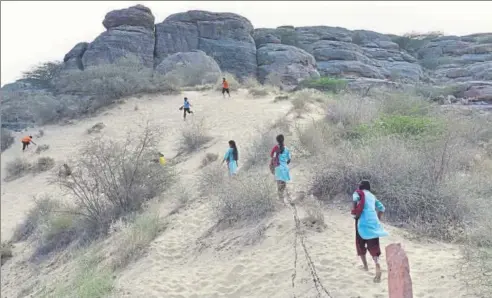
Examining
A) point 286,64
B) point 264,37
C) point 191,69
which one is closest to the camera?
point 191,69

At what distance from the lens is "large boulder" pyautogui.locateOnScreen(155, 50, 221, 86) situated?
34.4 meters

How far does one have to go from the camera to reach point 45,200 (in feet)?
51.6

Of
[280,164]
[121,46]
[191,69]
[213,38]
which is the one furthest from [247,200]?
[213,38]

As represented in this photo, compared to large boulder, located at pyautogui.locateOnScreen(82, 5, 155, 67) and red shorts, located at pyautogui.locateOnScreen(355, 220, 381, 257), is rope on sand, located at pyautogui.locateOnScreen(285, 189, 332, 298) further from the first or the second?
large boulder, located at pyautogui.locateOnScreen(82, 5, 155, 67)

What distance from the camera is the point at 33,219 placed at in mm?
15414

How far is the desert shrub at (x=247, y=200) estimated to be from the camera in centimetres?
998

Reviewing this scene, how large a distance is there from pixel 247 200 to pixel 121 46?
34.4 meters

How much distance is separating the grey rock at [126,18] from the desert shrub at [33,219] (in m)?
31.1

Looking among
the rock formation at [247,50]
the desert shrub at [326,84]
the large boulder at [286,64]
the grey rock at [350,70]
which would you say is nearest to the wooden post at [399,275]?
the desert shrub at [326,84]

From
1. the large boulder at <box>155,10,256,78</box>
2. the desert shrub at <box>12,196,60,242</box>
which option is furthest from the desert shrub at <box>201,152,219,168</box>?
the large boulder at <box>155,10,256,78</box>

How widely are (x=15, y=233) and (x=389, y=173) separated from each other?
1096 centimetres

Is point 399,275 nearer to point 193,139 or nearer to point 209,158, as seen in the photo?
point 209,158

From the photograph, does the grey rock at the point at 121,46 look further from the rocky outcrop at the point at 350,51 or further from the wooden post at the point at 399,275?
the wooden post at the point at 399,275

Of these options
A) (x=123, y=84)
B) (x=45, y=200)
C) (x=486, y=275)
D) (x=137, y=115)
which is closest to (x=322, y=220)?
(x=486, y=275)
